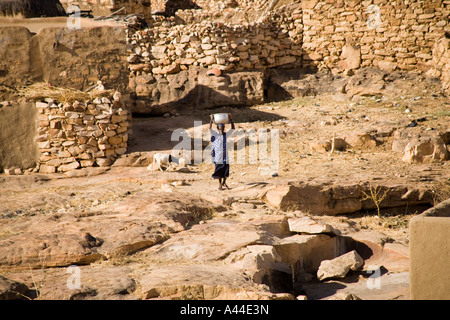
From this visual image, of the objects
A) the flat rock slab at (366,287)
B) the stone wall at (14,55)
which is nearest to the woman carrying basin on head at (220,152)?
the flat rock slab at (366,287)

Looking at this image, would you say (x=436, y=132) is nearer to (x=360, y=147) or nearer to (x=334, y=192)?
(x=360, y=147)

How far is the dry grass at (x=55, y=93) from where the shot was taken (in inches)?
346

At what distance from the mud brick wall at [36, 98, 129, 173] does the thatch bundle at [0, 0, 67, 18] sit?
237cm

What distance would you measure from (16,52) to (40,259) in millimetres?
5627

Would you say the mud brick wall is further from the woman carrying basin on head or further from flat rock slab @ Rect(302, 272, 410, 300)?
flat rock slab @ Rect(302, 272, 410, 300)

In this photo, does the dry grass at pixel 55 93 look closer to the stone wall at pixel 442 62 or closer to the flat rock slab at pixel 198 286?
the flat rock slab at pixel 198 286

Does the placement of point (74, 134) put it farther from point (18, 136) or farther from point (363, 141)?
point (363, 141)

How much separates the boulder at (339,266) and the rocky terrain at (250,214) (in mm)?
15

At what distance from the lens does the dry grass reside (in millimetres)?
8781

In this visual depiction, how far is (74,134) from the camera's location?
8750mm

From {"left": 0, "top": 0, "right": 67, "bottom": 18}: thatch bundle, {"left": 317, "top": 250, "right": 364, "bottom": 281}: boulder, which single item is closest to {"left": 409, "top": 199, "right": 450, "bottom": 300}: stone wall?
{"left": 317, "top": 250, "right": 364, "bottom": 281}: boulder

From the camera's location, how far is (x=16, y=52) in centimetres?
893

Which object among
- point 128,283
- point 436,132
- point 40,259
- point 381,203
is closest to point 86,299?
point 128,283

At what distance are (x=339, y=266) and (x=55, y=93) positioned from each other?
600 cm
